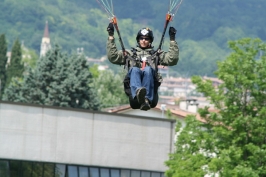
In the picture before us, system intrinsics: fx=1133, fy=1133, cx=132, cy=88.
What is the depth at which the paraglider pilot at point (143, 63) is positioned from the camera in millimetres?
23797

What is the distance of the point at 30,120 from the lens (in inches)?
2245

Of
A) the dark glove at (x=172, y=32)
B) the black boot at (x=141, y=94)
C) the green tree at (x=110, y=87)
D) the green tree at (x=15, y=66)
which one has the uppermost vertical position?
the green tree at (x=15, y=66)

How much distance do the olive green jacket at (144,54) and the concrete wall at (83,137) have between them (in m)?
32.5

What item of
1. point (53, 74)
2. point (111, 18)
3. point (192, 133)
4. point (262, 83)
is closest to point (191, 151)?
point (192, 133)

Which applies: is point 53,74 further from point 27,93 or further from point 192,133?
point 192,133

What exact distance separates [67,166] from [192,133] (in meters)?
6.95

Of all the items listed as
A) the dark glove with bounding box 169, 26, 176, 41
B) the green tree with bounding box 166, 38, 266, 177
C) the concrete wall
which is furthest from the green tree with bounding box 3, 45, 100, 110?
the dark glove with bounding box 169, 26, 176, 41

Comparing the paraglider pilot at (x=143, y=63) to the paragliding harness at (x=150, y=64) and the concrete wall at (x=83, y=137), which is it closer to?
the paragliding harness at (x=150, y=64)

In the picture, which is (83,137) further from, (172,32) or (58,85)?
(58,85)

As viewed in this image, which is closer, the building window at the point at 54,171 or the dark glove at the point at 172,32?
the dark glove at the point at 172,32

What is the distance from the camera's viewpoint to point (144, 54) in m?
24.7

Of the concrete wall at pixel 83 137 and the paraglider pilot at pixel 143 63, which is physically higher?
the paraglider pilot at pixel 143 63

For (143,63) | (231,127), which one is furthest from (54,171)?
(143,63)

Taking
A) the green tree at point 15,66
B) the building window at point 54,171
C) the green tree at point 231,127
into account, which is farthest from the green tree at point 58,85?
the green tree at point 15,66
